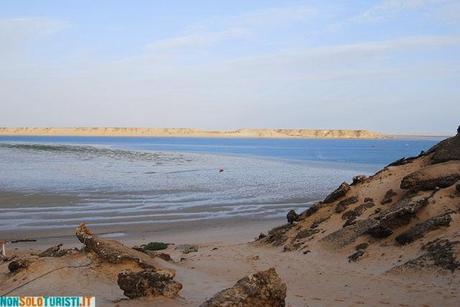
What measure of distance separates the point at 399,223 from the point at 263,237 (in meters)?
5.17

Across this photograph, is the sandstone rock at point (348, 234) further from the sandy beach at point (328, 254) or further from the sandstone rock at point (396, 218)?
the sandstone rock at point (396, 218)

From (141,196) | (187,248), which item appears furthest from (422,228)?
(141,196)

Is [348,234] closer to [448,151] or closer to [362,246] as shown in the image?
[362,246]

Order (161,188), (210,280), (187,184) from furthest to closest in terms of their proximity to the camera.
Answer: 1. (187,184)
2. (161,188)
3. (210,280)

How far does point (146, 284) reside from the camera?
918cm

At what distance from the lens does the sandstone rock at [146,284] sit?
30.0ft

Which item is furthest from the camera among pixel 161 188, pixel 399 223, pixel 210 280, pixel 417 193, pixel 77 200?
pixel 161 188

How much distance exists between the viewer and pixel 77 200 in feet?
92.6

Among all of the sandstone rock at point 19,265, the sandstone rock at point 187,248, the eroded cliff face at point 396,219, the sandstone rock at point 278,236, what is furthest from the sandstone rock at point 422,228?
the sandstone rock at point 19,265

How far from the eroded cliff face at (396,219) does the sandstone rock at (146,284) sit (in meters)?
5.51

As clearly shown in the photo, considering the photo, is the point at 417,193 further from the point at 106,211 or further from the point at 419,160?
the point at 106,211

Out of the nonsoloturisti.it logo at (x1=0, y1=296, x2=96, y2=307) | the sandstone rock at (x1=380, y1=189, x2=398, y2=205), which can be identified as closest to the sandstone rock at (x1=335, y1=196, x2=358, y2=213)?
the sandstone rock at (x1=380, y1=189, x2=398, y2=205)

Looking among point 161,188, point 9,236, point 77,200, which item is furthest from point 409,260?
point 161,188

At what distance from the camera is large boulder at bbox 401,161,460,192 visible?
15033 millimetres
